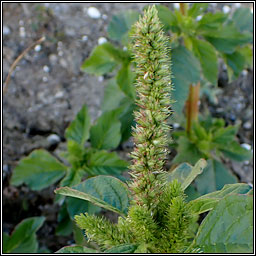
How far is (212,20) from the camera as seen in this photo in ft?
5.71

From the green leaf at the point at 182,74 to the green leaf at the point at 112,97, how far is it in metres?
0.39

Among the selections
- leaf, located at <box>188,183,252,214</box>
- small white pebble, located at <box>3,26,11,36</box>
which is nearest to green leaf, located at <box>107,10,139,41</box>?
small white pebble, located at <box>3,26,11,36</box>

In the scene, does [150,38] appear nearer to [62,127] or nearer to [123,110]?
[123,110]

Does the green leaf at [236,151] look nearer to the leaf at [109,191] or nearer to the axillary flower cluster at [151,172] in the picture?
the leaf at [109,191]

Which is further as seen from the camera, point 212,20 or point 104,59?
point 104,59

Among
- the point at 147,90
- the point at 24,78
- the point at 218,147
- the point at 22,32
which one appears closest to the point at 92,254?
the point at 147,90

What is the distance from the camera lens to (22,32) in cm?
262

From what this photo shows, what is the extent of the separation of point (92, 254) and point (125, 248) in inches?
3.3

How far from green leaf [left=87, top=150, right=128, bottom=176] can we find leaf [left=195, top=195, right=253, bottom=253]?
2.77ft

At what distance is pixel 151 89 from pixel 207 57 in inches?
47.5

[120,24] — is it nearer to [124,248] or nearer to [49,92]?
[49,92]

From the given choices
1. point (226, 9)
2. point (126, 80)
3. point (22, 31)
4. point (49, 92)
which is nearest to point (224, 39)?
point (126, 80)

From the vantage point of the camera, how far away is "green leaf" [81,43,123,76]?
1.88m

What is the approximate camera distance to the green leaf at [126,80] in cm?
172
